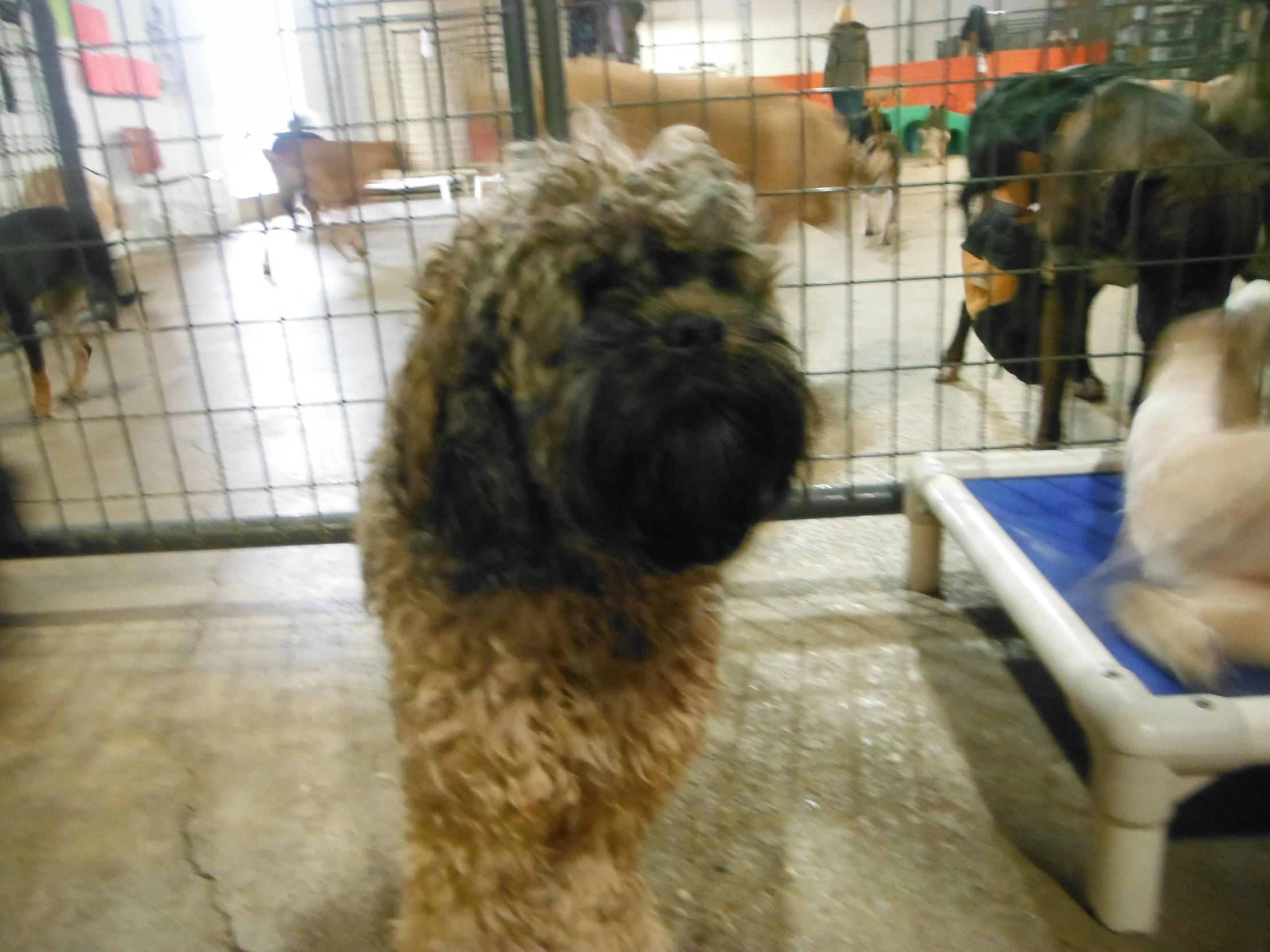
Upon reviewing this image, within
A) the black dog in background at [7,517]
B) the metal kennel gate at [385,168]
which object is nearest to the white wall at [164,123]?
the metal kennel gate at [385,168]

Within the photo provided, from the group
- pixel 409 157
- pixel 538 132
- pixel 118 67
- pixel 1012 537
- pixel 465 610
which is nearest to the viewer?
pixel 465 610

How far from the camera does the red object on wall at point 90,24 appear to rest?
10.6 feet

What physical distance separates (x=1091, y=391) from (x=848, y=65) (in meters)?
1.97

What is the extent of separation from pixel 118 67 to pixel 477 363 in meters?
2.93

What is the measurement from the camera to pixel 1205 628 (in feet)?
4.62

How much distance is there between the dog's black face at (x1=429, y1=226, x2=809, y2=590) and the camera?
2.92 feet

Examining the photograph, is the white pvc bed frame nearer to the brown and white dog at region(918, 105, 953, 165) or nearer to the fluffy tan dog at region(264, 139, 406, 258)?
the brown and white dog at region(918, 105, 953, 165)

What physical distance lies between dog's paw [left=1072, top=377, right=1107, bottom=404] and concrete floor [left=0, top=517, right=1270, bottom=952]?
1.52 m

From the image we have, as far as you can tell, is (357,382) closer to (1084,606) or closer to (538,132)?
(538,132)

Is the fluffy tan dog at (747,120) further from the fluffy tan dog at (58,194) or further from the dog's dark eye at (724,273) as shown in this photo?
the fluffy tan dog at (58,194)

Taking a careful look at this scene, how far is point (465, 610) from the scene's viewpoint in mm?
1088

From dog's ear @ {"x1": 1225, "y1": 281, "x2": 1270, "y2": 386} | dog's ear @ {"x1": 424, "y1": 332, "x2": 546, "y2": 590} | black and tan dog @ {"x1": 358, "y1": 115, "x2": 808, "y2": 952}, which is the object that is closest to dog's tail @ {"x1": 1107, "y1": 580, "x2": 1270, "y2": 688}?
dog's ear @ {"x1": 1225, "y1": 281, "x2": 1270, "y2": 386}

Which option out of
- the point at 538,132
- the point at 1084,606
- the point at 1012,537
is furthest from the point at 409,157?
the point at 1084,606

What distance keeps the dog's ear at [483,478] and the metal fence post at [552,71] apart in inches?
46.7
